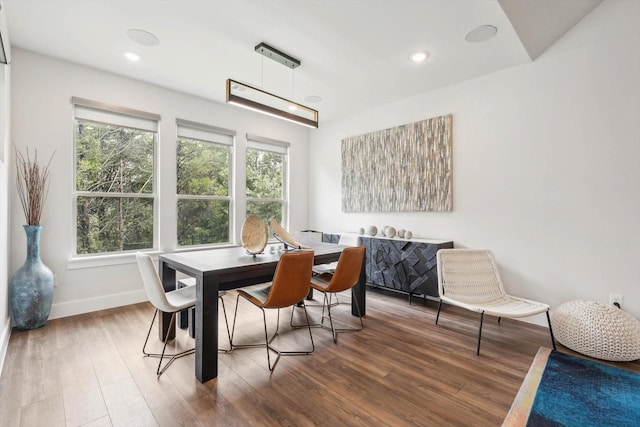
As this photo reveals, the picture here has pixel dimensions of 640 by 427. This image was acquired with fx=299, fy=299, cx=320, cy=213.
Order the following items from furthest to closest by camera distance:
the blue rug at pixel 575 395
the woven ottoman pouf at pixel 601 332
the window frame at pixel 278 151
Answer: the window frame at pixel 278 151 < the woven ottoman pouf at pixel 601 332 < the blue rug at pixel 575 395

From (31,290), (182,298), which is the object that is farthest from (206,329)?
(31,290)

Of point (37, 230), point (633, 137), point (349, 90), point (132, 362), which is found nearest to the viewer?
point (132, 362)

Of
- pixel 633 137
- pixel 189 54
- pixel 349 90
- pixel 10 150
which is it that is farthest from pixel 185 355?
pixel 633 137

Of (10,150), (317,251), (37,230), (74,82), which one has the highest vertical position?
(74,82)

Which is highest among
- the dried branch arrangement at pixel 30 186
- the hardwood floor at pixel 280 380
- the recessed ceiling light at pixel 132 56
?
the recessed ceiling light at pixel 132 56

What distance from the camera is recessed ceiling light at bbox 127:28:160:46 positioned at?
2.71m

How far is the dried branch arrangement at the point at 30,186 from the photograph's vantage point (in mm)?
2928

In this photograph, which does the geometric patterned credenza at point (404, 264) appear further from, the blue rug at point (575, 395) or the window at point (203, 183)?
the window at point (203, 183)

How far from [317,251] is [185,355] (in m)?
1.44

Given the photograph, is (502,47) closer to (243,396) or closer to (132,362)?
(243,396)

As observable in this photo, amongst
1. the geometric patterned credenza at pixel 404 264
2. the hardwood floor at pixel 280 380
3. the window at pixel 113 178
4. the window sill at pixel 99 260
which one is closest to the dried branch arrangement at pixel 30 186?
the window at pixel 113 178

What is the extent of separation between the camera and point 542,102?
123 inches

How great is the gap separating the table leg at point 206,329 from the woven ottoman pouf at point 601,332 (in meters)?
2.90

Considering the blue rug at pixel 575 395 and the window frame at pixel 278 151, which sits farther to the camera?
the window frame at pixel 278 151
